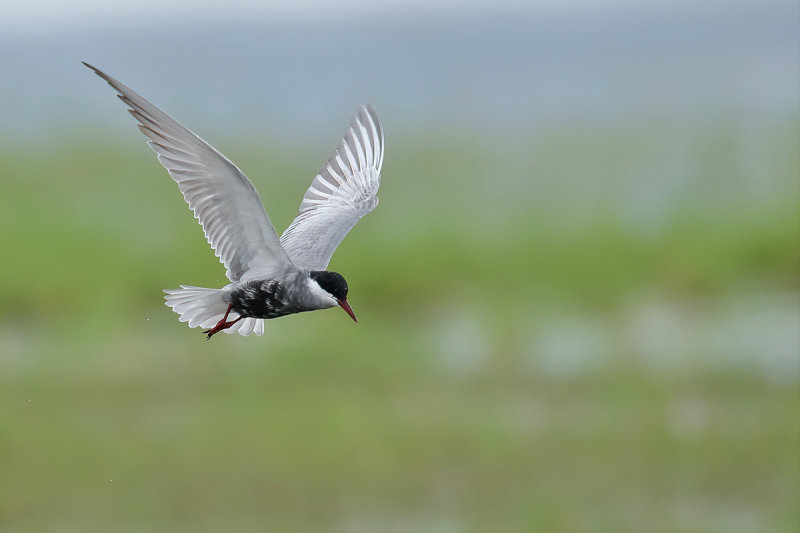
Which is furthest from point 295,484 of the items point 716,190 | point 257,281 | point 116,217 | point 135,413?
point 716,190

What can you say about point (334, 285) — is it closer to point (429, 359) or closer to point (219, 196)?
point (219, 196)

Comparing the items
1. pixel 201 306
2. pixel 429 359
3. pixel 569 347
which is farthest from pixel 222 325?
pixel 569 347

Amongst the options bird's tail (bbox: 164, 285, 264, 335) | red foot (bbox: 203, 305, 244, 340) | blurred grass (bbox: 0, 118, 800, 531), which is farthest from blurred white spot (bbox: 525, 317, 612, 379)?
red foot (bbox: 203, 305, 244, 340)

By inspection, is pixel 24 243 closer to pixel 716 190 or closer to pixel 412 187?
pixel 412 187

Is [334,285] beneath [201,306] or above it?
above

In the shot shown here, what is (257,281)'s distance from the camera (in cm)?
505

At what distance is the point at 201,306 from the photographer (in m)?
5.42

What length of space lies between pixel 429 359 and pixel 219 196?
14.9 feet

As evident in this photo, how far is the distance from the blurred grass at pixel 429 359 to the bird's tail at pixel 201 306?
3119 mm

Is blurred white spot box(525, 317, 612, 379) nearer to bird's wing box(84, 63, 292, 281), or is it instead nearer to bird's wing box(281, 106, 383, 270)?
bird's wing box(281, 106, 383, 270)

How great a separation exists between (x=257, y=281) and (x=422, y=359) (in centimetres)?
445

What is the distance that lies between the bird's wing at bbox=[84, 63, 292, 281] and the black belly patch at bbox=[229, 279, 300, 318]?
45 millimetres

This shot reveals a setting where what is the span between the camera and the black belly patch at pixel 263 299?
16.4 ft

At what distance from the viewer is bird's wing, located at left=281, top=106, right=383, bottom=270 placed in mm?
5742
